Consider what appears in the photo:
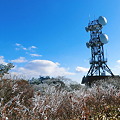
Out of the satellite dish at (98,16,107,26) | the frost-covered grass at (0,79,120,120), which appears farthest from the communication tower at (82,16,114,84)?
the frost-covered grass at (0,79,120,120)

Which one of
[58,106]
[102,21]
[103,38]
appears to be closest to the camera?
[58,106]

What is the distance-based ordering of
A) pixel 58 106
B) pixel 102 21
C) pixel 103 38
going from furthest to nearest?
pixel 102 21
pixel 103 38
pixel 58 106

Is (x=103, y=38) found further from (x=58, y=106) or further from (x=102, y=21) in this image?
(x=58, y=106)

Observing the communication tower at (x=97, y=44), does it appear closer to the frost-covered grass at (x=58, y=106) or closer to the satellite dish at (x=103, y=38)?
the satellite dish at (x=103, y=38)

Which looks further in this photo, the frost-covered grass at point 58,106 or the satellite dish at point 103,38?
the satellite dish at point 103,38

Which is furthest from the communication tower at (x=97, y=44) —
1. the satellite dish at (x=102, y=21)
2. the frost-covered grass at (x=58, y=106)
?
the frost-covered grass at (x=58, y=106)

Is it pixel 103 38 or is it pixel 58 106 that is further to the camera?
pixel 103 38

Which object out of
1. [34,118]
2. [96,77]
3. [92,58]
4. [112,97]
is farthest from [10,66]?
[92,58]

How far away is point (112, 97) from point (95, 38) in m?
28.7

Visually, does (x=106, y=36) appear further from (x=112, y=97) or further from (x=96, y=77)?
(x=112, y=97)

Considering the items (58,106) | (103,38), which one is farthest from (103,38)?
(58,106)

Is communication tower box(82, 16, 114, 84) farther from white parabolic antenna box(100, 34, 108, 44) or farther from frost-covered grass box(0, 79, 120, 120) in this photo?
frost-covered grass box(0, 79, 120, 120)

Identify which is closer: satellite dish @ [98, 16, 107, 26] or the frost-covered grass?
the frost-covered grass

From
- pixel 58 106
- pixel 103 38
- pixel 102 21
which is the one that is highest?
pixel 102 21
